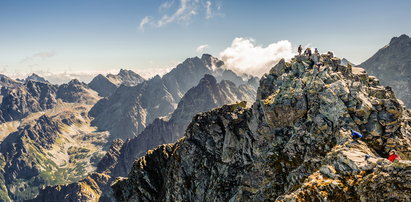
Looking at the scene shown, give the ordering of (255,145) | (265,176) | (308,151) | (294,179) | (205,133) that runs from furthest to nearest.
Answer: (205,133)
(255,145)
(265,176)
(308,151)
(294,179)

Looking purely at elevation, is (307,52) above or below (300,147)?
above

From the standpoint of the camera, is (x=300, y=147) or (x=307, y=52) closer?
(x=300, y=147)

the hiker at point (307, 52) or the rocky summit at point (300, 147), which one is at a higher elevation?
the hiker at point (307, 52)

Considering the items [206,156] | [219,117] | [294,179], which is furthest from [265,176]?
[219,117]

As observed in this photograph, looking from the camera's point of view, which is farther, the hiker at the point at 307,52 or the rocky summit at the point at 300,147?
the hiker at the point at 307,52

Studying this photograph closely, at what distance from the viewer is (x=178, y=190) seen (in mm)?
66688

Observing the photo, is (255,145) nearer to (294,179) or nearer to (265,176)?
(265,176)

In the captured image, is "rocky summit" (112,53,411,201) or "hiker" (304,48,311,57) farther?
"hiker" (304,48,311,57)

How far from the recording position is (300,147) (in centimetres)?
3906

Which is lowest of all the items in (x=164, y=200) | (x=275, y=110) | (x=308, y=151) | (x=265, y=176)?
(x=164, y=200)

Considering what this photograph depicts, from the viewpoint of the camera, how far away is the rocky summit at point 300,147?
25266mm

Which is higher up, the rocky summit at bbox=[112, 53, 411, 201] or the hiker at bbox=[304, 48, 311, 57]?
the hiker at bbox=[304, 48, 311, 57]

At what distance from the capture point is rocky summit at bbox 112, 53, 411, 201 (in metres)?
25.3

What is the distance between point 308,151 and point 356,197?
46.5 feet
